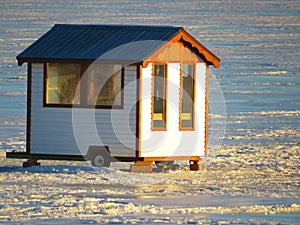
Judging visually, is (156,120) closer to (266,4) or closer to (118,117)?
(118,117)

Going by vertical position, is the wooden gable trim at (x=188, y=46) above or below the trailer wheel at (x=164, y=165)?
above

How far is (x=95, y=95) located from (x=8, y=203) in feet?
13.0

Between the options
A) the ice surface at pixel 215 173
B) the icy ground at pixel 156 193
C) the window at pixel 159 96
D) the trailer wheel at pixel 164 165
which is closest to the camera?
the icy ground at pixel 156 193

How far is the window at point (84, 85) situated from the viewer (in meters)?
20.7

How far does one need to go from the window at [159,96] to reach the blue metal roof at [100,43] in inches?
16.8

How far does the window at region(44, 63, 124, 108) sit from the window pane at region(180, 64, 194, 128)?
3.74 feet

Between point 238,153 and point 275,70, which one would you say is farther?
point 275,70

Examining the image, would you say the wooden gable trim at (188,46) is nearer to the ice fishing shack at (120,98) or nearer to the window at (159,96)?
the ice fishing shack at (120,98)

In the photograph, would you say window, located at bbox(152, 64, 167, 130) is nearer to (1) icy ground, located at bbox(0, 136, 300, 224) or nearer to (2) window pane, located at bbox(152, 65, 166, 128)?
(2) window pane, located at bbox(152, 65, 166, 128)

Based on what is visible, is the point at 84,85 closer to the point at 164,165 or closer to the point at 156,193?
the point at 164,165

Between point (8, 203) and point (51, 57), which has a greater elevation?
point (51, 57)

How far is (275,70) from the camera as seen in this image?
41062 millimetres

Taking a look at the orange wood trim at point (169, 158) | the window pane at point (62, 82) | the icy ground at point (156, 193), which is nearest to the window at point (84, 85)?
the window pane at point (62, 82)

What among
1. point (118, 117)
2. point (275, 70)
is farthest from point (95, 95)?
point (275, 70)
